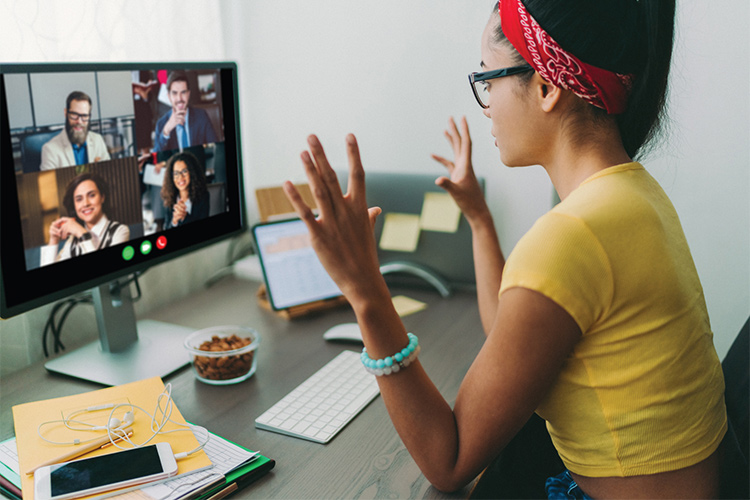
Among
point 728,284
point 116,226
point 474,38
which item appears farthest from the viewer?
point 474,38

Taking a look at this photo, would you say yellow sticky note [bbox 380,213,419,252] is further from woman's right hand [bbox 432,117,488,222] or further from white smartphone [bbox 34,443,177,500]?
white smartphone [bbox 34,443,177,500]

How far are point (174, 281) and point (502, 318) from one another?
1096 millimetres

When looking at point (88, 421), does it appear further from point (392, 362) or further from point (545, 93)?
point (545, 93)

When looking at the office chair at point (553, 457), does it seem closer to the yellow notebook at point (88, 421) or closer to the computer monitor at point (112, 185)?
the yellow notebook at point (88, 421)

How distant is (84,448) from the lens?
782mm

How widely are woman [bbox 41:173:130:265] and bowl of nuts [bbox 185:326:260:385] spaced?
9.7 inches

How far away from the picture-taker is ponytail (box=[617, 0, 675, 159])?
73 cm

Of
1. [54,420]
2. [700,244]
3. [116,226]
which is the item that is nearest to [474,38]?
[700,244]

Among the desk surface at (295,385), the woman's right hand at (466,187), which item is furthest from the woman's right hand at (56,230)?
the woman's right hand at (466,187)

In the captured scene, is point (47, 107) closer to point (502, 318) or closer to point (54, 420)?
point (54, 420)

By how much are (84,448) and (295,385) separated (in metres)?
0.36

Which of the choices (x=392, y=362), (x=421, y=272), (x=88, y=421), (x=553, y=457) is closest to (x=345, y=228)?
(x=392, y=362)

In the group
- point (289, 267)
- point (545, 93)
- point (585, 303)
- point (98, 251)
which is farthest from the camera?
point (289, 267)

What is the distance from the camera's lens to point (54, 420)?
2.79 ft
